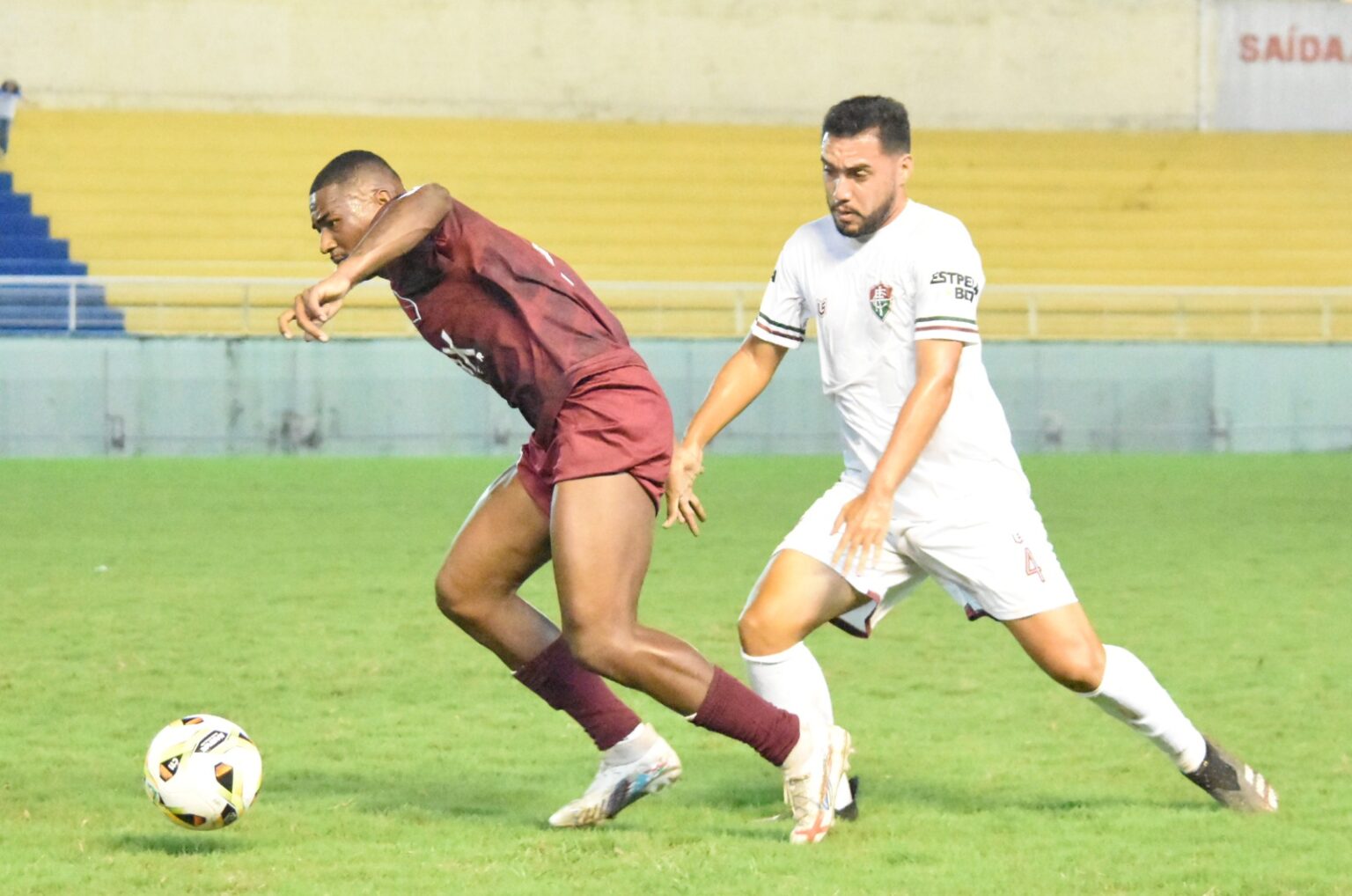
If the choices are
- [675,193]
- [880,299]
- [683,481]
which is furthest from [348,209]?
[675,193]

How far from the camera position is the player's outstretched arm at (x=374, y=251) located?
376cm

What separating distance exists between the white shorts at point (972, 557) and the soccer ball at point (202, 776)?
1.37 metres

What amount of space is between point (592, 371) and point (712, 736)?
6.49 ft

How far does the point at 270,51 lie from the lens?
23.8 m

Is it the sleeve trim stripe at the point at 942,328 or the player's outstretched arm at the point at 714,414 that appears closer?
the sleeve trim stripe at the point at 942,328

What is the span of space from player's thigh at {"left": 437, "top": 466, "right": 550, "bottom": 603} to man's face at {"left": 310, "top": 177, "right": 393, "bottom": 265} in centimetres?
73

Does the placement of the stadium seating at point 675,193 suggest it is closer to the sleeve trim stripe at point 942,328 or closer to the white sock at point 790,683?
the white sock at point 790,683

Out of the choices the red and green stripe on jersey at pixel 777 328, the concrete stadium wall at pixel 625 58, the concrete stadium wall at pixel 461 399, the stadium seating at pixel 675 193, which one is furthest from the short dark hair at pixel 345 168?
the concrete stadium wall at pixel 625 58

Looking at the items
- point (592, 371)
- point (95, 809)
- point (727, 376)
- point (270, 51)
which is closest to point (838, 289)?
point (727, 376)

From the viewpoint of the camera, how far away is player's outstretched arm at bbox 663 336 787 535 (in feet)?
15.1

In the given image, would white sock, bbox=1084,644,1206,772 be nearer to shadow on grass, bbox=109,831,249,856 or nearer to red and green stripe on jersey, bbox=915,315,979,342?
red and green stripe on jersey, bbox=915,315,979,342

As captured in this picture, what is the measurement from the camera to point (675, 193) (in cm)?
2333

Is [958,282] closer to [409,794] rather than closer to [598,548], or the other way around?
[598,548]

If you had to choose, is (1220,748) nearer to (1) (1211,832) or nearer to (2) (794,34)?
(1) (1211,832)
